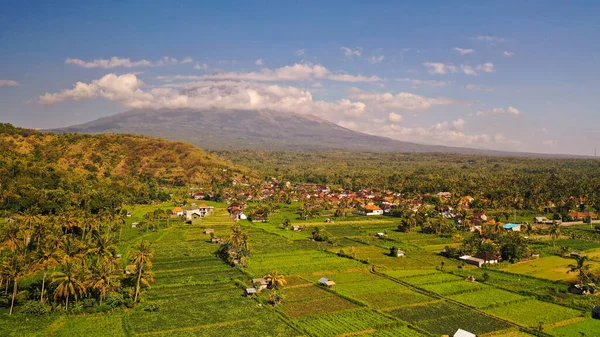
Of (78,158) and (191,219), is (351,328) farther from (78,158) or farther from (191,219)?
(78,158)

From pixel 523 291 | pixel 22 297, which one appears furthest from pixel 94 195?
pixel 523 291

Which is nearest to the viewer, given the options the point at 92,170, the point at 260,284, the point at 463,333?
the point at 463,333

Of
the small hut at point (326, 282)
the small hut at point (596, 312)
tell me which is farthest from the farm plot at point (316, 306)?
the small hut at point (596, 312)

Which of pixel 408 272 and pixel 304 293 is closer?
pixel 304 293

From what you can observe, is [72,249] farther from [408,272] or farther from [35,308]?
[408,272]

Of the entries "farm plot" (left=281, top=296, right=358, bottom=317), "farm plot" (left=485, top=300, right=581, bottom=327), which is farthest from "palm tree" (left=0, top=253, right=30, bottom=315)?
"farm plot" (left=485, top=300, right=581, bottom=327)

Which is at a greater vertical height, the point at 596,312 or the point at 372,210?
the point at 596,312

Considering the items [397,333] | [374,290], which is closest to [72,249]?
[374,290]
